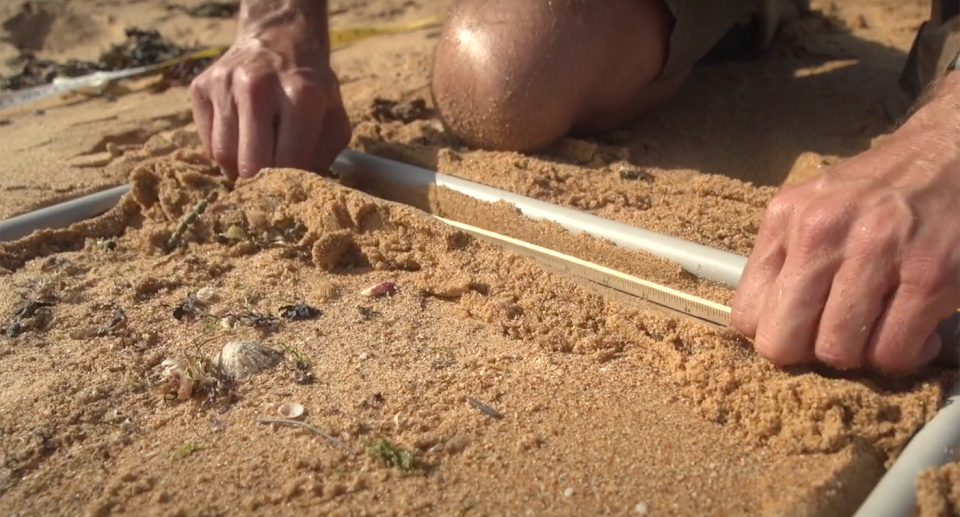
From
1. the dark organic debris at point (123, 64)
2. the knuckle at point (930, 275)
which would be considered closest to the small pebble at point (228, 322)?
the knuckle at point (930, 275)

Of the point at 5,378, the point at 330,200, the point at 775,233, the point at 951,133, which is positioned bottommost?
the point at 5,378

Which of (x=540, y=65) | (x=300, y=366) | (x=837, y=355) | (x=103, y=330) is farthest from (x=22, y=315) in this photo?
(x=837, y=355)

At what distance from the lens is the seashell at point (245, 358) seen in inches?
47.5

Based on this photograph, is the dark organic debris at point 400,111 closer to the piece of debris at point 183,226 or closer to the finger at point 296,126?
the finger at point 296,126

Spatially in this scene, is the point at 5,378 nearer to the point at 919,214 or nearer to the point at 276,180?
the point at 276,180

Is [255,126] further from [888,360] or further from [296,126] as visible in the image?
[888,360]

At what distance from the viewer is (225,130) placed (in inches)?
72.2

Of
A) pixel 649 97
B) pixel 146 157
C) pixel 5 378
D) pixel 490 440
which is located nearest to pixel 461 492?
pixel 490 440

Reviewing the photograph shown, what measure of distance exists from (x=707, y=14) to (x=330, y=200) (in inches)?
45.2

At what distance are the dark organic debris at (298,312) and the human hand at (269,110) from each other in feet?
1.69

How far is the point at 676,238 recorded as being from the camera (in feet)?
4.75

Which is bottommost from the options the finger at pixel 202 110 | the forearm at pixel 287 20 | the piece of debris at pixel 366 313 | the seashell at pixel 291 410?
the piece of debris at pixel 366 313

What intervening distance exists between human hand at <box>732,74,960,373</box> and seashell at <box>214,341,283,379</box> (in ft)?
2.39

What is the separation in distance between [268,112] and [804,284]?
1.24 meters
